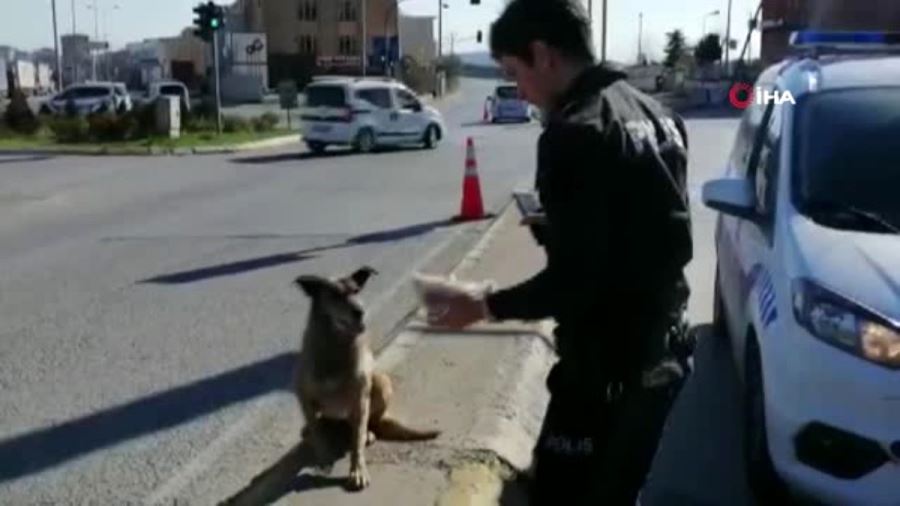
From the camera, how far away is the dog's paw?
15.0ft

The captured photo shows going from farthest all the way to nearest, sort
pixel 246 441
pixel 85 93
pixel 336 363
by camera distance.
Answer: pixel 85 93 < pixel 246 441 < pixel 336 363

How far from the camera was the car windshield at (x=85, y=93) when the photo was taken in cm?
5004

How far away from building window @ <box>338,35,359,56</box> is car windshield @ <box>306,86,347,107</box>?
7796 cm

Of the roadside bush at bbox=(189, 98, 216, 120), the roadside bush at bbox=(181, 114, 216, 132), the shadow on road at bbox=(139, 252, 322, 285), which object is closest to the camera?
the shadow on road at bbox=(139, 252, 322, 285)

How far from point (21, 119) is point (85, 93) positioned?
12.9m

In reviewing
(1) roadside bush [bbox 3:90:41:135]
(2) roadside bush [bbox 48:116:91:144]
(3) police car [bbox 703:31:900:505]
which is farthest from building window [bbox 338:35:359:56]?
(3) police car [bbox 703:31:900:505]

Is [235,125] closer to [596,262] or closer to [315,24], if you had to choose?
[596,262]

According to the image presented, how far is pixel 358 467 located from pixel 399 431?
1.85 ft

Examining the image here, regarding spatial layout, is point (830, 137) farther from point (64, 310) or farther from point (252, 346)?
point (64, 310)

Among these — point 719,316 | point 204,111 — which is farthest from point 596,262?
point 204,111

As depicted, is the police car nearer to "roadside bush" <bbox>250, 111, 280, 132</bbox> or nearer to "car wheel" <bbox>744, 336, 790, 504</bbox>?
"car wheel" <bbox>744, 336, 790, 504</bbox>

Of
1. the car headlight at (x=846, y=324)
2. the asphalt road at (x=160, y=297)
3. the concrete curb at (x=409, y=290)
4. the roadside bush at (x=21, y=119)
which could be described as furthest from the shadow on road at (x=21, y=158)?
the car headlight at (x=846, y=324)

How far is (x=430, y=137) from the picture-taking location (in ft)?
106

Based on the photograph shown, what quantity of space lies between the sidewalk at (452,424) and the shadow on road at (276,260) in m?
3.68
